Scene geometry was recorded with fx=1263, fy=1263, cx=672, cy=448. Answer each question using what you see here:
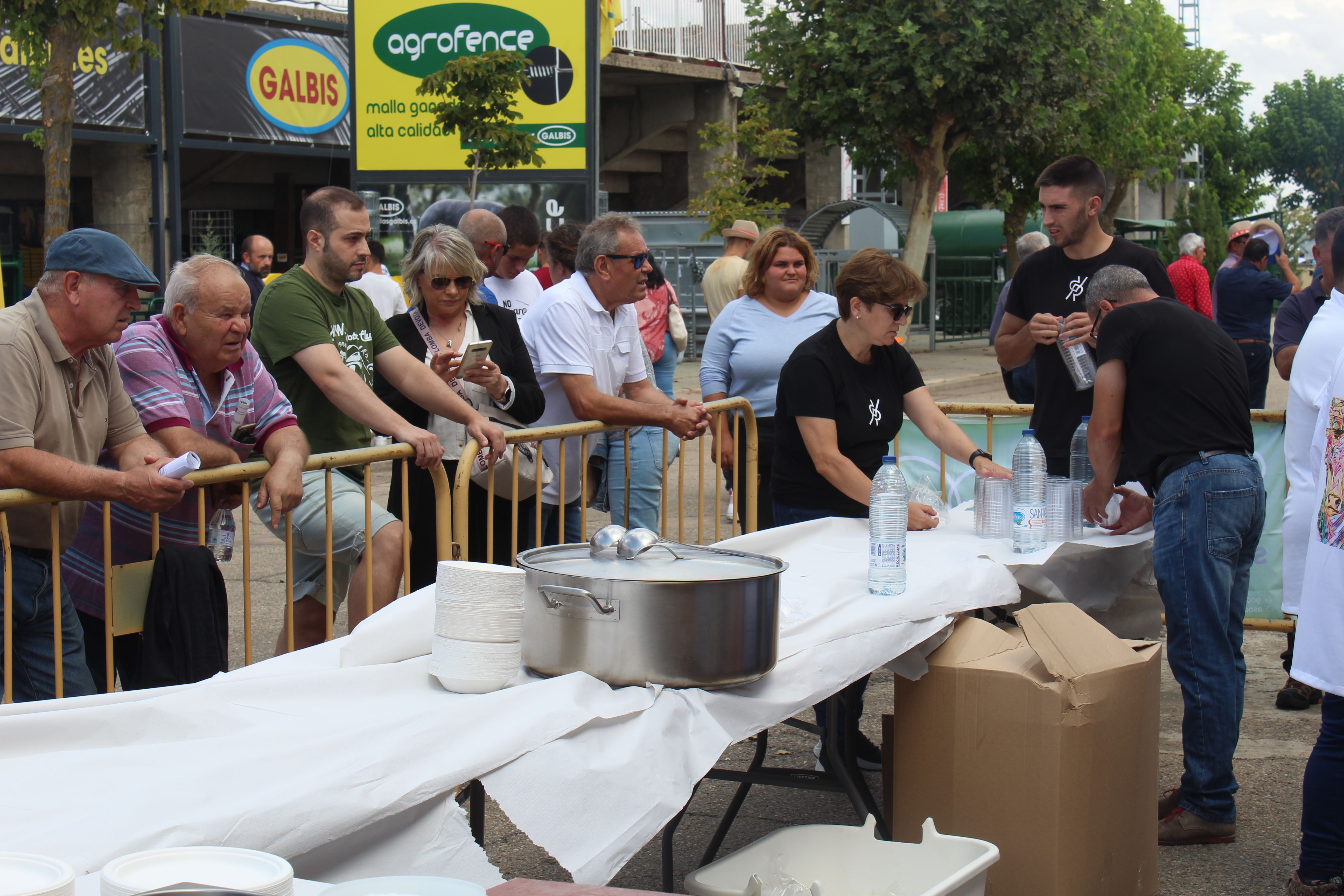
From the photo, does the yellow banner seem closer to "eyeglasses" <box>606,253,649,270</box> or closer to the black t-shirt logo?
"eyeglasses" <box>606,253,649,270</box>

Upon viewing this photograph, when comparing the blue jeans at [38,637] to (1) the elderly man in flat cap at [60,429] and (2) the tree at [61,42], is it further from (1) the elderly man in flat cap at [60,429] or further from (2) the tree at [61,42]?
(2) the tree at [61,42]

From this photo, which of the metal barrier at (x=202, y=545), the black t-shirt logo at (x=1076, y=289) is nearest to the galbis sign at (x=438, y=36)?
the black t-shirt logo at (x=1076, y=289)

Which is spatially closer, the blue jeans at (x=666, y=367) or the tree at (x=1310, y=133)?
the blue jeans at (x=666, y=367)

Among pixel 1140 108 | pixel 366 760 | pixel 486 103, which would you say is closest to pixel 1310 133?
pixel 1140 108

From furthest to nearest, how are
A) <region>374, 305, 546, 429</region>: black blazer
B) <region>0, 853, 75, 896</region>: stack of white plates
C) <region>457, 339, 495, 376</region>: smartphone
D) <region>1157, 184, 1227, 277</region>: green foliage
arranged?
1. <region>1157, 184, 1227, 277</region>: green foliage
2. <region>374, 305, 546, 429</region>: black blazer
3. <region>457, 339, 495, 376</region>: smartphone
4. <region>0, 853, 75, 896</region>: stack of white plates

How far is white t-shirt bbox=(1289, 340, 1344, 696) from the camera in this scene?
311cm

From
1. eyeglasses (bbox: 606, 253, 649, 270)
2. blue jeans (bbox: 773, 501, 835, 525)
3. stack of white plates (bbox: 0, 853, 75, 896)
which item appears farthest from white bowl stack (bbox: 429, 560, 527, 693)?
eyeglasses (bbox: 606, 253, 649, 270)

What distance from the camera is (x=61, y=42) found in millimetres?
9953

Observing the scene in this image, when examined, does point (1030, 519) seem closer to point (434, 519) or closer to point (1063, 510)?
point (1063, 510)

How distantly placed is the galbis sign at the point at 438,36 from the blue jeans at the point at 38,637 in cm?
1176

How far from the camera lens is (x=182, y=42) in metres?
16.6

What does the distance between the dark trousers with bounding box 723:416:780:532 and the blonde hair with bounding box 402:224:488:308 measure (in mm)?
1336

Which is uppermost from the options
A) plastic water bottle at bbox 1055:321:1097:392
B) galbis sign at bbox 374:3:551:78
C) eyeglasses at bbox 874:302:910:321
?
galbis sign at bbox 374:3:551:78

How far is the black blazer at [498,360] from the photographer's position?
4.90 metres
